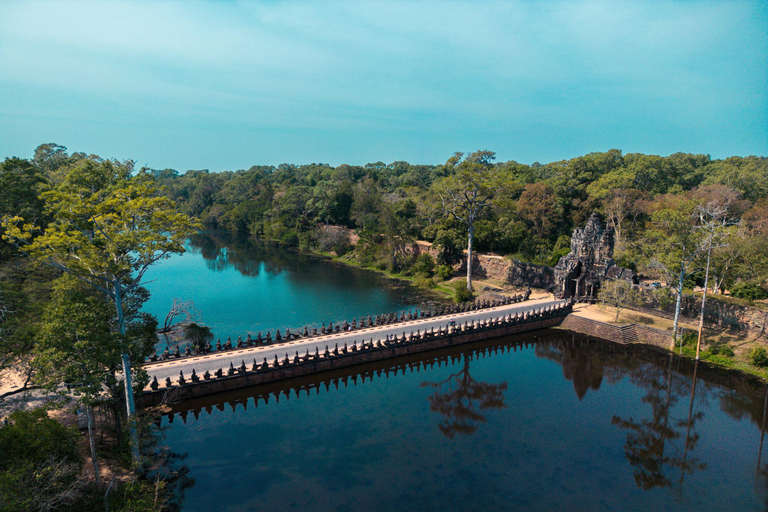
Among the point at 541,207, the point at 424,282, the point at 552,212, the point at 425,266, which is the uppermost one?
the point at 541,207

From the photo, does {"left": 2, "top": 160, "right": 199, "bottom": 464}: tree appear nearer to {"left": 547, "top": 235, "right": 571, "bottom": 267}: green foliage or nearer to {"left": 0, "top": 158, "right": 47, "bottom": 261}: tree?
{"left": 0, "top": 158, "right": 47, "bottom": 261}: tree

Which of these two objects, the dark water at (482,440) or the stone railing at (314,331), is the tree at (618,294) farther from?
the stone railing at (314,331)

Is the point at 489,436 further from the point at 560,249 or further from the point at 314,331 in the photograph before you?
the point at 560,249

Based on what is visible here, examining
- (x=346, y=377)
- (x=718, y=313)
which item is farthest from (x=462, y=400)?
(x=718, y=313)

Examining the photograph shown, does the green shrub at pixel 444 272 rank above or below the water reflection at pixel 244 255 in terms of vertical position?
above

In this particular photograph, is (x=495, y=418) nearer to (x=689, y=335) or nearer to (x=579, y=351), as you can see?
(x=579, y=351)

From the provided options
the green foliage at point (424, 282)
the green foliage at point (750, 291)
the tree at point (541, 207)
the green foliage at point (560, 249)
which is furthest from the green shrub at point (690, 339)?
the tree at point (541, 207)
